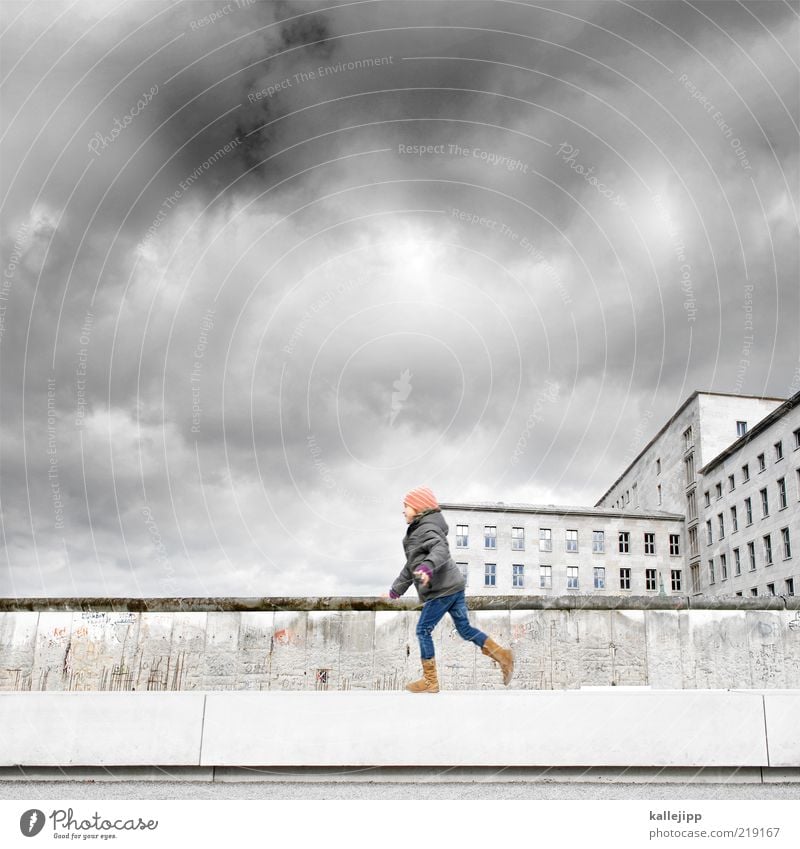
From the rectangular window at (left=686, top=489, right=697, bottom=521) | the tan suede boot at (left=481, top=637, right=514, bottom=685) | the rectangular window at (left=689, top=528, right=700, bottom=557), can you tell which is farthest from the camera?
the rectangular window at (left=689, top=528, right=700, bottom=557)

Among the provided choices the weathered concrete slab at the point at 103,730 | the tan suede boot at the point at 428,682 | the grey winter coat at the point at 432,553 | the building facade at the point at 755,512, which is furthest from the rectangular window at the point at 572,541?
the weathered concrete slab at the point at 103,730

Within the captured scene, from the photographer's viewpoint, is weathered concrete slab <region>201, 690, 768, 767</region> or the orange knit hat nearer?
weathered concrete slab <region>201, 690, 768, 767</region>

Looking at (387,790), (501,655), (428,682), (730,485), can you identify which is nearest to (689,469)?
(730,485)

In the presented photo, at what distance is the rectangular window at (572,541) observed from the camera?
262 feet

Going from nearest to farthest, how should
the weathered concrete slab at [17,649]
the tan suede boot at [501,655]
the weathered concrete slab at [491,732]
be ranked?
the weathered concrete slab at [491,732]
the tan suede boot at [501,655]
the weathered concrete slab at [17,649]

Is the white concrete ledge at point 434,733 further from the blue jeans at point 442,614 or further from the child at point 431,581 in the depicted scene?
the blue jeans at point 442,614

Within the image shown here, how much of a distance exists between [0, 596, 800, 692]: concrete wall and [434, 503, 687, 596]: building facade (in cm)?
6578

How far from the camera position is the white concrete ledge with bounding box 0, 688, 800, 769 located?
6379mm

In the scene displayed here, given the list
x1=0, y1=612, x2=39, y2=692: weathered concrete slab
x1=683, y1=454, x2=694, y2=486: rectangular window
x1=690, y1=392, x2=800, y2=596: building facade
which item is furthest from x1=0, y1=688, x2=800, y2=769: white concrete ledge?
x1=683, y1=454, x2=694, y2=486: rectangular window

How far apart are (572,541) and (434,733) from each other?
7649 cm

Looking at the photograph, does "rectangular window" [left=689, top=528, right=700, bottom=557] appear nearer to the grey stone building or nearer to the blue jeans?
the grey stone building
